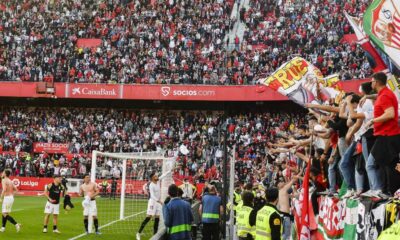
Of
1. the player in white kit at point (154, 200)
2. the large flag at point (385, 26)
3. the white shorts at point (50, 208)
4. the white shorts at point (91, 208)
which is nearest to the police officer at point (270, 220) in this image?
the large flag at point (385, 26)

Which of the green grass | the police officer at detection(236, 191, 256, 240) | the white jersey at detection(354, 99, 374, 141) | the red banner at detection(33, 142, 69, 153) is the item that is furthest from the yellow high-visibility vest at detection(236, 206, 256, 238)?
the red banner at detection(33, 142, 69, 153)

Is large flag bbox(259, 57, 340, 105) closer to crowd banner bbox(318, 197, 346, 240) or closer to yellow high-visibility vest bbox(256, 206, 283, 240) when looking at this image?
crowd banner bbox(318, 197, 346, 240)

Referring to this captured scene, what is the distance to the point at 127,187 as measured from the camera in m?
34.8

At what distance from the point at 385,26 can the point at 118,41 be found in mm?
43443

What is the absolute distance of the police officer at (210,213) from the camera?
18125 mm

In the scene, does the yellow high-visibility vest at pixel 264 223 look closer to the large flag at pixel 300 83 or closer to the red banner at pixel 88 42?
the large flag at pixel 300 83

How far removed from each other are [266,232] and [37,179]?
111ft

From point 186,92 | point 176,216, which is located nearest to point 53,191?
point 176,216

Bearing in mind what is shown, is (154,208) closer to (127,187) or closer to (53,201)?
(53,201)

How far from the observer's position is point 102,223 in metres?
25.1

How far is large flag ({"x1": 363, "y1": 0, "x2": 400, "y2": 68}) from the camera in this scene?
28.6 ft

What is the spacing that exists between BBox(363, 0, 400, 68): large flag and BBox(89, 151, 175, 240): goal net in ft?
43.0

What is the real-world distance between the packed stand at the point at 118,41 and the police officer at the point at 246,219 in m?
32.4

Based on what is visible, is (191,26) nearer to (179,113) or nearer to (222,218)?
(179,113)
